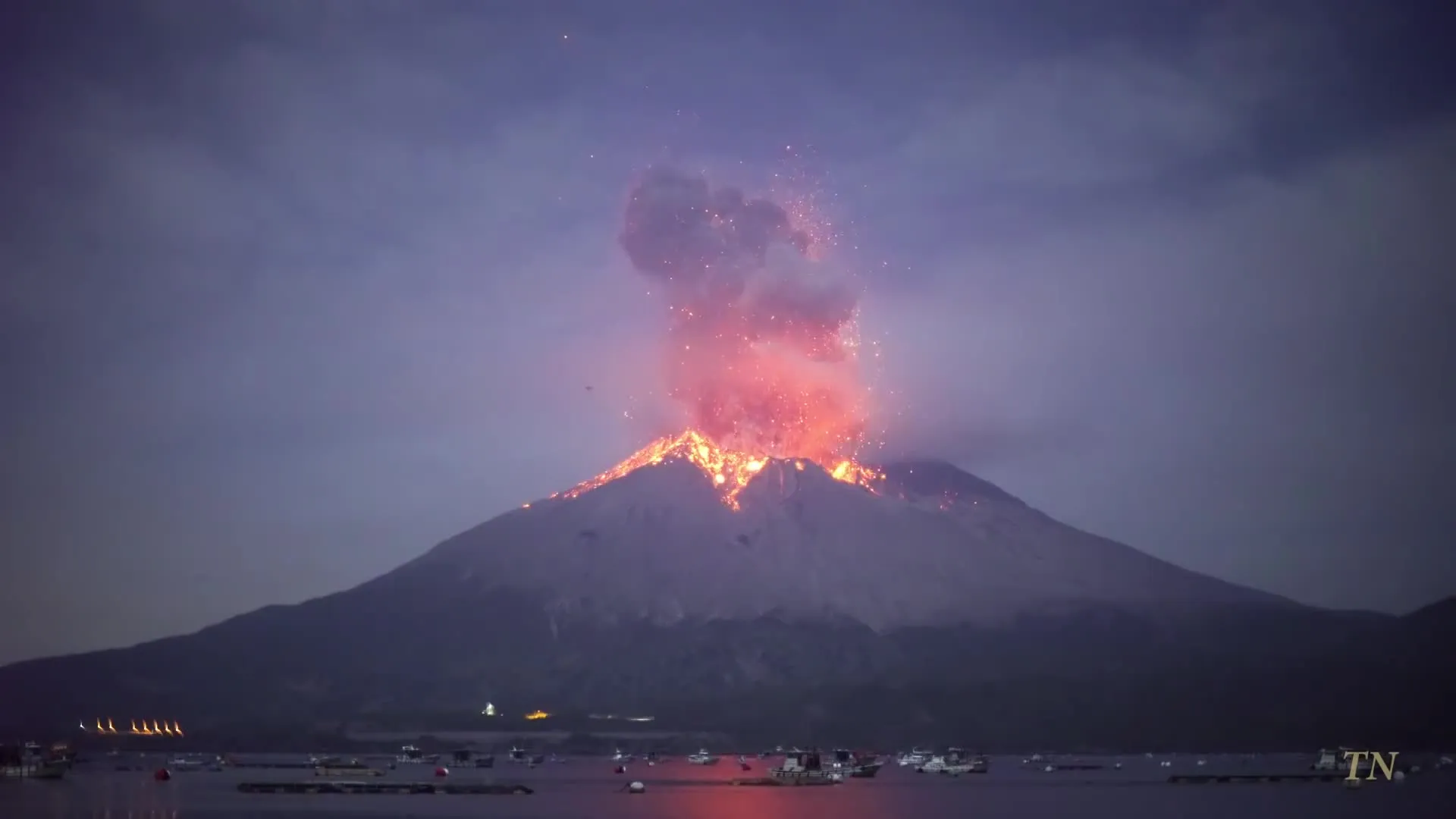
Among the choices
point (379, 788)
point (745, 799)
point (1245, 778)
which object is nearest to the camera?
point (745, 799)

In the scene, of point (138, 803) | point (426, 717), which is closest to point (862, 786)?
point (138, 803)

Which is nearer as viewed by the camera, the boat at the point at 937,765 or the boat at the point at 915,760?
the boat at the point at 937,765

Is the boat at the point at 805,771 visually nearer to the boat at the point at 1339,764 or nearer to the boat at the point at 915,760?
the boat at the point at 915,760

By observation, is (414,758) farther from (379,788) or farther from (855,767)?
(379,788)

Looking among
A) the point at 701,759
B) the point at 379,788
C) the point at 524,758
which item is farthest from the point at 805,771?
the point at 524,758

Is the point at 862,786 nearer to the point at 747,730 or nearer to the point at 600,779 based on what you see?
the point at 600,779

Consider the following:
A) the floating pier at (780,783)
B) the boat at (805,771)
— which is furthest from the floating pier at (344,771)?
the boat at (805,771)

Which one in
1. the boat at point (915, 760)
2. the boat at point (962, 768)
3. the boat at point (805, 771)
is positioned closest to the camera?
the boat at point (805, 771)
